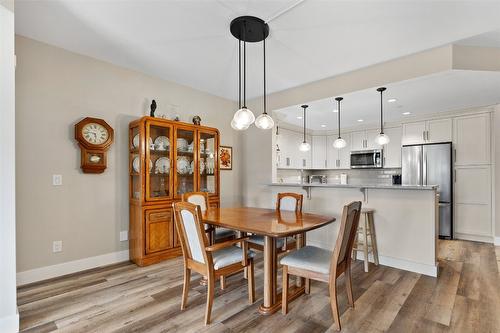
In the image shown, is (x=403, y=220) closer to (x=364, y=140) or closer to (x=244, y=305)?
(x=244, y=305)

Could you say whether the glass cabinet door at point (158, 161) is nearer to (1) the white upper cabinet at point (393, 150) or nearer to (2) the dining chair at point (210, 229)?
(2) the dining chair at point (210, 229)

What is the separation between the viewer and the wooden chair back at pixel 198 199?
10.3ft

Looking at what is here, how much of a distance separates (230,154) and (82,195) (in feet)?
8.15

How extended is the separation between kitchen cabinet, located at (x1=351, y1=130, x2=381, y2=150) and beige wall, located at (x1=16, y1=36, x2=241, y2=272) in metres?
4.56

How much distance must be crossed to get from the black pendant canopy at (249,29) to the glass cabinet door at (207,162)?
1671 millimetres

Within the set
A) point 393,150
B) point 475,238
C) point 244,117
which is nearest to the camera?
point 244,117

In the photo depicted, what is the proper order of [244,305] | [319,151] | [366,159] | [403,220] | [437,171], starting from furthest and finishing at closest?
[319,151]
[366,159]
[437,171]
[403,220]
[244,305]

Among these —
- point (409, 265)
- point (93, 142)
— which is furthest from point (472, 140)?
point (93, 142)

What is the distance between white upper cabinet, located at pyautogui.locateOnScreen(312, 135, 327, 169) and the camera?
6.48 m

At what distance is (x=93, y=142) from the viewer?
121 inches

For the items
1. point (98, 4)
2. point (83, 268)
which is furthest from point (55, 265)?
point (98, 4)

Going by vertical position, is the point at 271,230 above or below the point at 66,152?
below

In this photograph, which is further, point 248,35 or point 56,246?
point 56,246

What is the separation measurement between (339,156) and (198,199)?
4.23 m
